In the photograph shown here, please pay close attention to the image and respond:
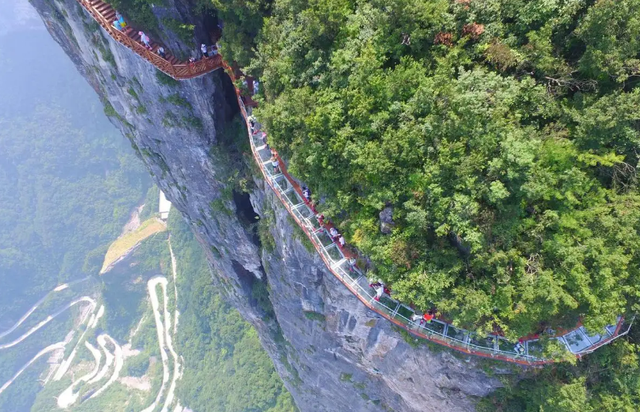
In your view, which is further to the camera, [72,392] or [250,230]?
[72,392]

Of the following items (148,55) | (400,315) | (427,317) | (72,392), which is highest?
(148,55)

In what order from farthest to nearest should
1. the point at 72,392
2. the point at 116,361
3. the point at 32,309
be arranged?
the point at 32,309
the point at 116,361
the point at 72,392

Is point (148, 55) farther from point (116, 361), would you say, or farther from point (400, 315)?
point (116, 361)

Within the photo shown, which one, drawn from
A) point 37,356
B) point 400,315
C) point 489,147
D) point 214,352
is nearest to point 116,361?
point 37,356

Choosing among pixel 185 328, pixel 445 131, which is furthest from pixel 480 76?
pixel 185 328

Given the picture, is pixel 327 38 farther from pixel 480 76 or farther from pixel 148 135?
pixel 148 135

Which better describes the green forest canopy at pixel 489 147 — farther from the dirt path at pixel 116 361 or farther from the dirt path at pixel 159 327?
the dirt path at pixel 116 361

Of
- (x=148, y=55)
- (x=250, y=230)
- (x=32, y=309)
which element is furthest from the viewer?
(x=32, y=309)
